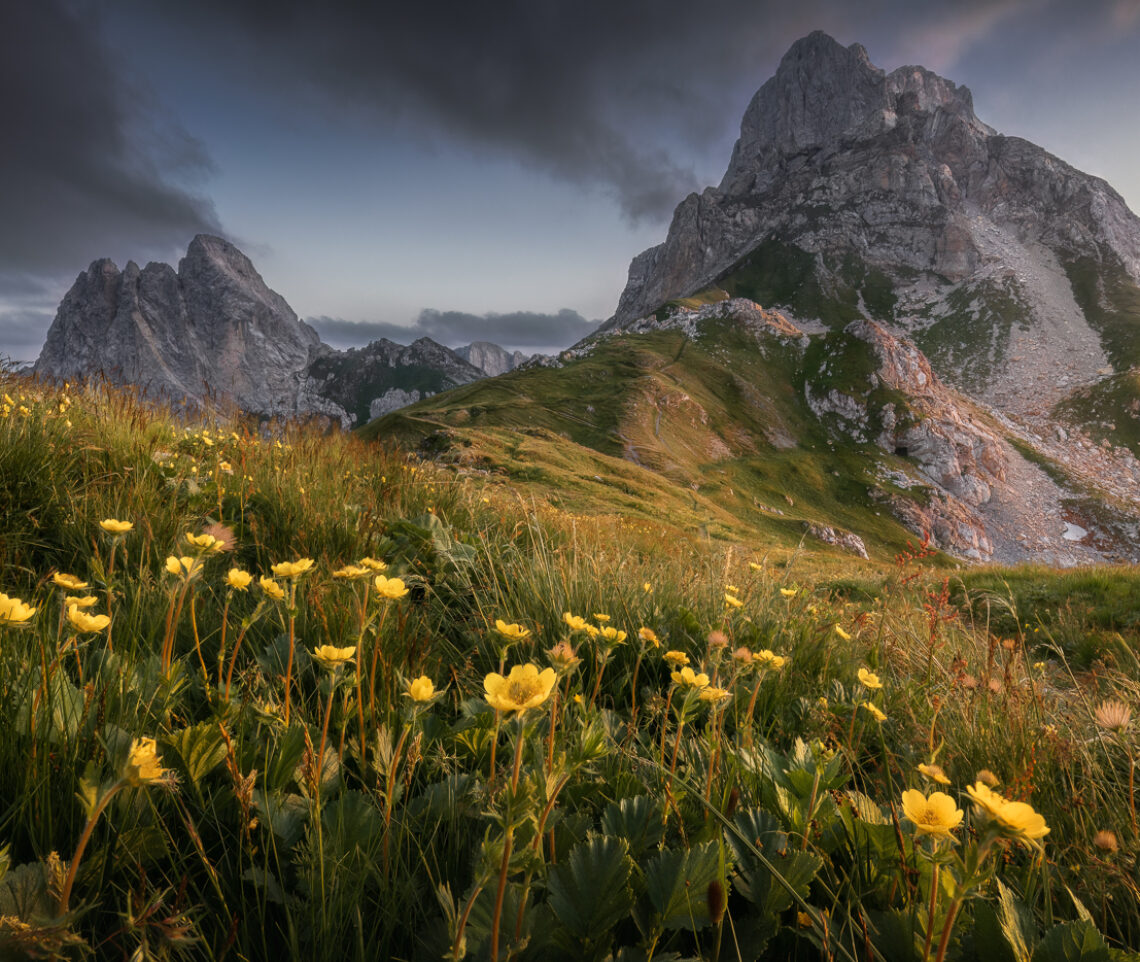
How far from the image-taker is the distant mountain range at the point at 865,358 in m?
51.9

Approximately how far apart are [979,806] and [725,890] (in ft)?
1.60

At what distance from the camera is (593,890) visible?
112 centimetres

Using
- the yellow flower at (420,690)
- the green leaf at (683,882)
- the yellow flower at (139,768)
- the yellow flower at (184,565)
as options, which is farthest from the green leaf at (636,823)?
the yellow flower at (184,565)

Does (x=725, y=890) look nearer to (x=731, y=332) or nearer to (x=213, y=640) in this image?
(x=213, y=640)

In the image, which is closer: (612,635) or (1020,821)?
(1020,821)

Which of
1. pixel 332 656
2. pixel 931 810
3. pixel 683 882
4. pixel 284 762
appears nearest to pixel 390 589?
pixel 332 656

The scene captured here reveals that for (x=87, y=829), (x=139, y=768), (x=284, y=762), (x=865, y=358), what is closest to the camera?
(x=87, y=829)

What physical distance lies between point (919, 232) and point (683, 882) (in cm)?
17829

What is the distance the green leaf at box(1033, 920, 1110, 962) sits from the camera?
1024 mm

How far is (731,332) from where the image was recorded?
91.6 m

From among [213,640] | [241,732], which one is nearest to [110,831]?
[241,732]

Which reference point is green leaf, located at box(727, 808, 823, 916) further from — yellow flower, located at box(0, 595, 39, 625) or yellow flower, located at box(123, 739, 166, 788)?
yellow flower, located at box(0, 595, 39, 625)

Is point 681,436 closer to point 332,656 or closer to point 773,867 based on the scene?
point 773,867

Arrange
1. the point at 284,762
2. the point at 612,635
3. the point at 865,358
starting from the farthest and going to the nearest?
1. the point at 865,358
2. the point at 612,635
3. the point at 284,762
